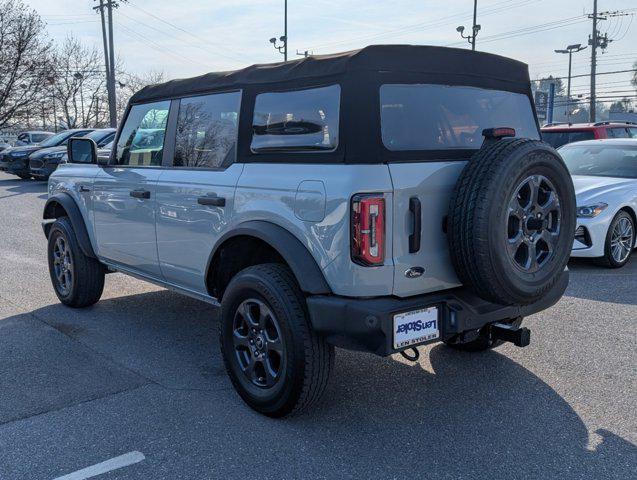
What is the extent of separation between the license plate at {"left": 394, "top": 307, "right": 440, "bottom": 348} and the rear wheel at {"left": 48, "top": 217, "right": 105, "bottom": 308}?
3547 mm

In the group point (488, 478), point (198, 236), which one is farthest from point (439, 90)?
point (488, 478)

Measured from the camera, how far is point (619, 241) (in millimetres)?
7316

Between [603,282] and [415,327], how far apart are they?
4294 millimetres

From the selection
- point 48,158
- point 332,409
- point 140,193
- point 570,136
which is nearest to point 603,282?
point 332,409

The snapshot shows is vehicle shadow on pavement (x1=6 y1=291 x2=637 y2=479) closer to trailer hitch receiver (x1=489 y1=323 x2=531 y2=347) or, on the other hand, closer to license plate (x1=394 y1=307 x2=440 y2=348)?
trailer hitch receiver (x1=489 y1=323 x2=531 y2=347)

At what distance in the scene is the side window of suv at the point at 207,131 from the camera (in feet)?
12.9

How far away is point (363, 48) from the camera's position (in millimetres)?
3217

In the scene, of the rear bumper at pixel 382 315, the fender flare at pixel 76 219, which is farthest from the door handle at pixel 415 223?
the fender flare at pixel 76 219

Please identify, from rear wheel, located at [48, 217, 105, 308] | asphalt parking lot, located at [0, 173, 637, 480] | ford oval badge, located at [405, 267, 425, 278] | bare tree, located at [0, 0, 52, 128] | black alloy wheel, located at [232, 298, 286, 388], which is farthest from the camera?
bare tree, located at [0, 0, 52, 128]

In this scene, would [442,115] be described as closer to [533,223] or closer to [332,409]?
[533,223]

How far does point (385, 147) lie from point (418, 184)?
248 millimetres

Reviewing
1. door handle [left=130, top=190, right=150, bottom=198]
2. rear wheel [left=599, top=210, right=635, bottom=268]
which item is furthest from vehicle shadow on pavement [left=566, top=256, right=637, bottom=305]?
door handle [left=130, top=190, right=150, bottom=198]

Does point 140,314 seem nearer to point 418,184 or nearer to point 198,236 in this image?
point 198,236

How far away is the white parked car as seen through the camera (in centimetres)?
710
